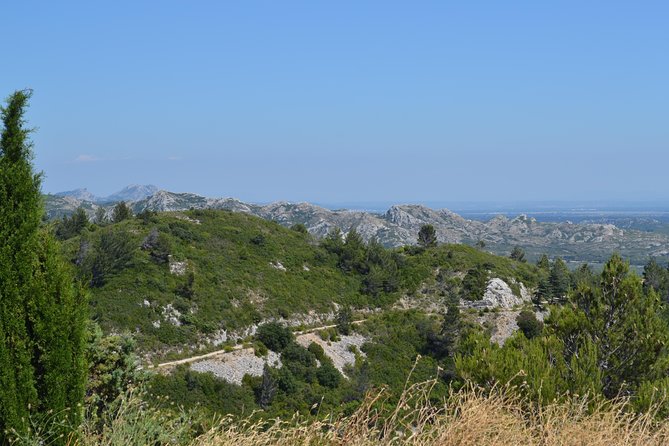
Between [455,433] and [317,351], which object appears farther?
[317,351]

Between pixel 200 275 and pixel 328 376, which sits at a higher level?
pixel 200 275

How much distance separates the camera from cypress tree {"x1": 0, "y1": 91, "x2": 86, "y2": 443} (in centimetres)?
785

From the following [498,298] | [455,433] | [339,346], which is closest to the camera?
[455,433]

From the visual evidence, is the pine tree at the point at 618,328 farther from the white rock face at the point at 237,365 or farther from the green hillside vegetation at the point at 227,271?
the green hillside vegetation at the point at 227,271

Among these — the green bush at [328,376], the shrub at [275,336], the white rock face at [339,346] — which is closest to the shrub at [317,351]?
the white rock face at [339,346]

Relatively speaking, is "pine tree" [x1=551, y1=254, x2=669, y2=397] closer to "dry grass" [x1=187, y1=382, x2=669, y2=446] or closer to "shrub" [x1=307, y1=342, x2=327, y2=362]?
"dry grass" [x1=187, y1=382, x2=669, y2=446]

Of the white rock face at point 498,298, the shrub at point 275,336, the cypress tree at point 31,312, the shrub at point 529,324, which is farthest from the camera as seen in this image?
the white rock face at point 498,298

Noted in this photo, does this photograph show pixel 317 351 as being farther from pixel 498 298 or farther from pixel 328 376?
pixel 498 298

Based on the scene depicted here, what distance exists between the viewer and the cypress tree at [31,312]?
7.85 meters

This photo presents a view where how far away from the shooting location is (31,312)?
26.4ft

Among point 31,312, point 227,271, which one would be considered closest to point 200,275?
point 227,271

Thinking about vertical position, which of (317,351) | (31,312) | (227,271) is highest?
(31,312)

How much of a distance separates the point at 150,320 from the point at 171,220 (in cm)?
2114

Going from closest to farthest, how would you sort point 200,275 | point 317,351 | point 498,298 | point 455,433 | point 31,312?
point 455,433
point 31,312
point 317,351
point 200,275
point 498,298
